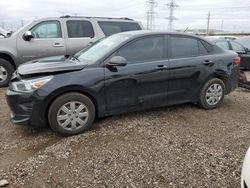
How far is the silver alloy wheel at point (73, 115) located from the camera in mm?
3988

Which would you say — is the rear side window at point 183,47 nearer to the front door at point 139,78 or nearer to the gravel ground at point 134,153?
the front door at point 139,78

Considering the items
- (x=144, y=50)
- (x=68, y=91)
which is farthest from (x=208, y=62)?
(x=68, y=91)

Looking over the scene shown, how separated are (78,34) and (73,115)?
4.11m

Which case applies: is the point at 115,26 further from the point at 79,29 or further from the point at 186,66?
the point at 186,66

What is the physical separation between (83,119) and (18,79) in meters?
1.13

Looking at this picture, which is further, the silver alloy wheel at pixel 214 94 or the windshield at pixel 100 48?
the silver alloy wheel at pixel 214 94

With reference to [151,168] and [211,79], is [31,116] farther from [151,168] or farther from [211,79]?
[211,79]

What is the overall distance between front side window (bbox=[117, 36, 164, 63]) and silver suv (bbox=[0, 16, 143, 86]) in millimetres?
3302

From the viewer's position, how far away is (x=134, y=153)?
3.60m

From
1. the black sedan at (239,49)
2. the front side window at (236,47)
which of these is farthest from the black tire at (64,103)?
the front side window at (236,47)

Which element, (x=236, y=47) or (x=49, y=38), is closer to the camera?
(x=49, y=38)

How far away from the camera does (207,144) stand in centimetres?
389

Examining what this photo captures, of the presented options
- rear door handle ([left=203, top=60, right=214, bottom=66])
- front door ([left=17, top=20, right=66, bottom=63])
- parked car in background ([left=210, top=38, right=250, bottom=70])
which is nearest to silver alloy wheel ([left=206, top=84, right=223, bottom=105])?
rear door handle ([left=203, top=60, right=214, bottom=66])

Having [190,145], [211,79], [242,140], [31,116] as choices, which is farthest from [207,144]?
[31,116]
